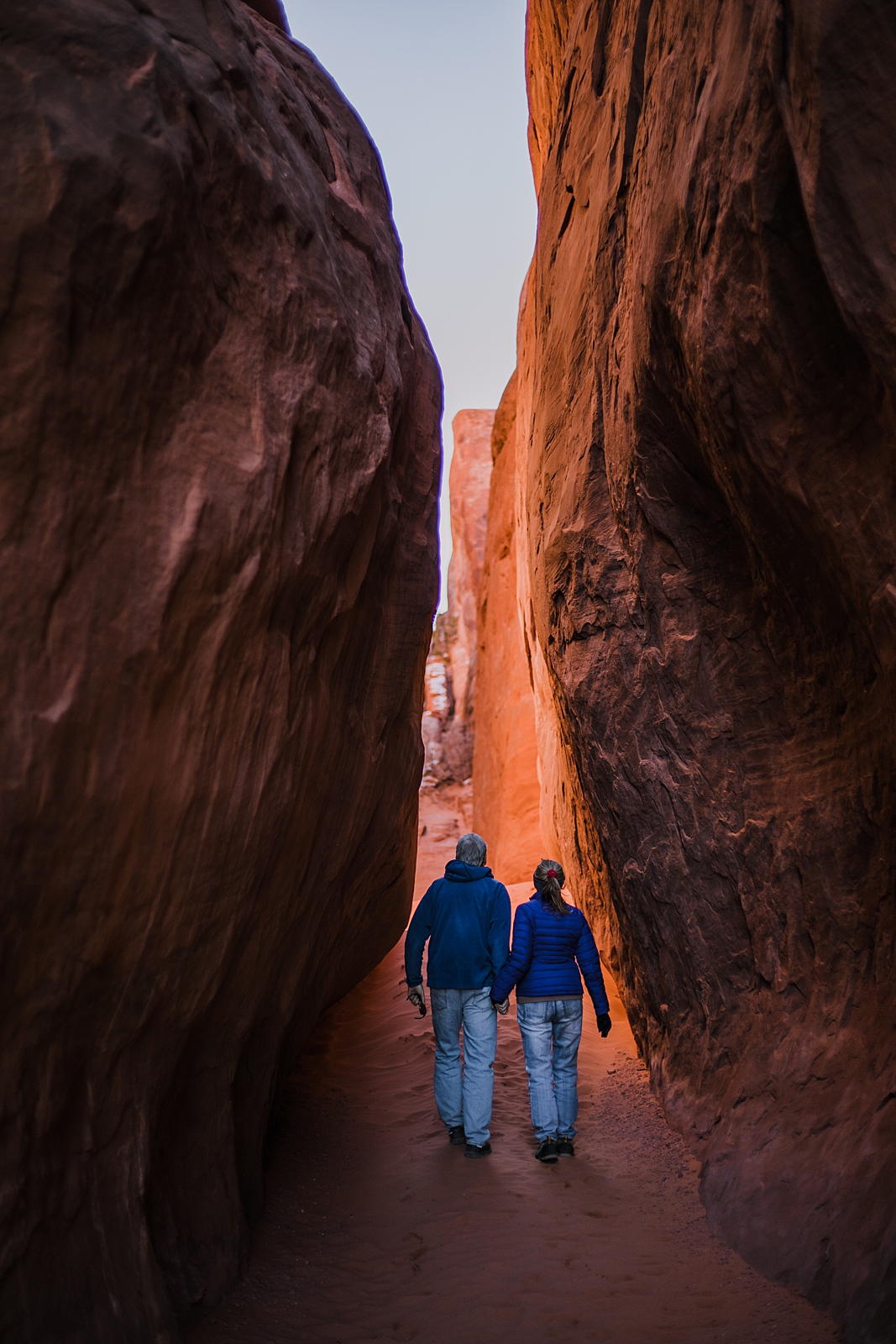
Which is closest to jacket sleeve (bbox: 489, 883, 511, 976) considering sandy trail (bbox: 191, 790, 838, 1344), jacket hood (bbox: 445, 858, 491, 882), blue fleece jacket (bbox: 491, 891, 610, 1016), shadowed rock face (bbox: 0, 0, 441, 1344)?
blue fleece jacket (bbox: 491, 891, 610, 1016)

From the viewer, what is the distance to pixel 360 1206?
4816 mm

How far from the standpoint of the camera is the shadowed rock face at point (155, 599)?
2822mm

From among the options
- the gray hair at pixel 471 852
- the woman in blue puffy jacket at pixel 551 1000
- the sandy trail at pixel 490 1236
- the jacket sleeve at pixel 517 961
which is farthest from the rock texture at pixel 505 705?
the jacket sleeve at pixel 517 961

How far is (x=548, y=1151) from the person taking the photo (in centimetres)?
518

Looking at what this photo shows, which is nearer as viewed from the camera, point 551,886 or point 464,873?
point 551,886

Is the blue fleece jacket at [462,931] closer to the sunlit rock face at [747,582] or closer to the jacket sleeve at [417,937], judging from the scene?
the jacket sleeve at [417,937]

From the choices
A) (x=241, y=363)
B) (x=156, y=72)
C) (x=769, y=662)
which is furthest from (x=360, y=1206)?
(x=156, y=72)

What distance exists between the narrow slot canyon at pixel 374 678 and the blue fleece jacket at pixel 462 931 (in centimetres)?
71

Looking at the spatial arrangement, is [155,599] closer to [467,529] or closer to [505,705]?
[505,705]

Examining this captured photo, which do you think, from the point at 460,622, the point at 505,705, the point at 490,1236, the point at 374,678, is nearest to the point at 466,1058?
the point at 490,1236

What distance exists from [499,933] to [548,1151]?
1.32m

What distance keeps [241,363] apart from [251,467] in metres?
0.48

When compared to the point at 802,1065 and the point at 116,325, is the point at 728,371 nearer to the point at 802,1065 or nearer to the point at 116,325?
the point at 116,325

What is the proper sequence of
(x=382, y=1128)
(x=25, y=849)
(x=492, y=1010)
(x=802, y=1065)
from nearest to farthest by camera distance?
1. (x=25, y=849)
2. (x=802, y=1065)
3. (x=492, y=1010)
4. (x=382, y=1128)
